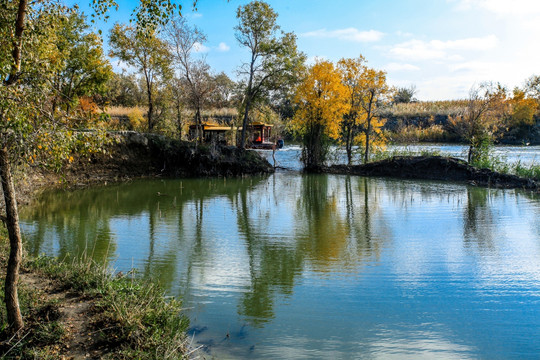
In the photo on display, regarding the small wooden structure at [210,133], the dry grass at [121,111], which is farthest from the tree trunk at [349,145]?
the dry grass at [121,111]

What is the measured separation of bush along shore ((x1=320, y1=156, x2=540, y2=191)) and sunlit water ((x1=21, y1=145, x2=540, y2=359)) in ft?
11.9

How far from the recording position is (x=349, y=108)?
87.8 ft

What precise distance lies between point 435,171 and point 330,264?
17033 millimetres

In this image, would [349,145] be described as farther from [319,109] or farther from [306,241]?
[306,241]

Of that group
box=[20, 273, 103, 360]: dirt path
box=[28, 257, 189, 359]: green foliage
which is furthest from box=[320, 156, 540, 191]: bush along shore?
box=[20, 273, 103, 360]: dirt path

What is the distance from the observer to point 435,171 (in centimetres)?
2345

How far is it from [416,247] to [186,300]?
5609 millimetres

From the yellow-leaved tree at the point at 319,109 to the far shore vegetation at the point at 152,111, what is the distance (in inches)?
2.6

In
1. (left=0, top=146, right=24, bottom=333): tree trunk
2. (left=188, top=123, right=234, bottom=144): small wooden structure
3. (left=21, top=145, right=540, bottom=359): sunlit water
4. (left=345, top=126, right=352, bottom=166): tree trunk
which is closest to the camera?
(left=0, top=146, right=24, bottom=333): tree trunk

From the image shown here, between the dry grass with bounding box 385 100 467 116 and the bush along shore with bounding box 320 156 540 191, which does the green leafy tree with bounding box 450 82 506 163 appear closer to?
the bush along shore with bounding box 320 156 540 191

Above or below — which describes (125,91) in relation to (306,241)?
above

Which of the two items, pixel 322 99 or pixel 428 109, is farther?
pixel 428 109

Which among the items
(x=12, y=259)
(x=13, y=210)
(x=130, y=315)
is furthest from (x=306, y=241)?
(x=13, y=210)

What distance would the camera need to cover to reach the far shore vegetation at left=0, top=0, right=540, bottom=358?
4422 millimetres
